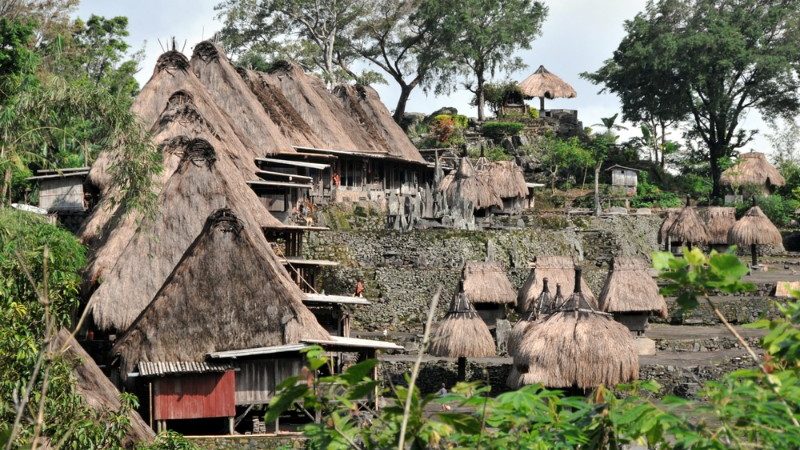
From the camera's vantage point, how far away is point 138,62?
1897 inches

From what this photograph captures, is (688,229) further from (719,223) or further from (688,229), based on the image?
(719,223)

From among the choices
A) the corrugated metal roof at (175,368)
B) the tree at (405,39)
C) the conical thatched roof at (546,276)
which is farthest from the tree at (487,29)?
the corrugated metal roof at (175,368)

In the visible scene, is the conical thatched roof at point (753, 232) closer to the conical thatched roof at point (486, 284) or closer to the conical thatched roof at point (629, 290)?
the conical thatched roof at point (629, 290)

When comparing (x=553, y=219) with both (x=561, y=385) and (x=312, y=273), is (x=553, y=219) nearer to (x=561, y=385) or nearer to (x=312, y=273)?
(x=312, y=273)

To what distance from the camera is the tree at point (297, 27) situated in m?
52.3

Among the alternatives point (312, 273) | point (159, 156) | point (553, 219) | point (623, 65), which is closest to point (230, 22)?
point (623, 65)

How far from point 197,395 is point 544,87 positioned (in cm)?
3898

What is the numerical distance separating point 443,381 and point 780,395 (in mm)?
21150

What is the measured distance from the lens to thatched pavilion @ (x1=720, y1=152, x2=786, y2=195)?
160ft

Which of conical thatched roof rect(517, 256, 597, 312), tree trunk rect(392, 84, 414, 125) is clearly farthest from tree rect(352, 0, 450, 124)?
conical thatched roof rect(517, 256, 597, 312)

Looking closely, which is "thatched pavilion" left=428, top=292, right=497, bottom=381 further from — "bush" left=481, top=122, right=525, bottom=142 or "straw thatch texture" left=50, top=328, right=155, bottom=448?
"bush" left=481, top=122, right=525, bottom=142

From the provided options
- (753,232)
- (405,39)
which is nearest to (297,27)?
(405,39)

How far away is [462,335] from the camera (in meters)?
27.1

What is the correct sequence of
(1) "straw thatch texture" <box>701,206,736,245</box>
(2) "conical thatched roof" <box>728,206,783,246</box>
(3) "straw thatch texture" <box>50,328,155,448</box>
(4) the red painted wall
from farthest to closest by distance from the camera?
(1) "straw thatch texture" <box>701,206,736,245</box>
(2) "conical thatched roof" <box>728,206,783,246</box>
(4) the red painted wall
(3) "straw thatch texture" <box>50,328,155,448</box>
